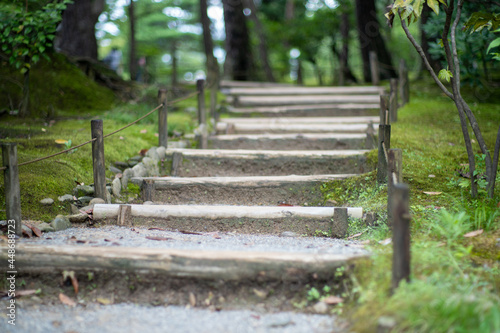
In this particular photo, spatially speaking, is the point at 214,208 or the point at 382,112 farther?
the point at 382,112

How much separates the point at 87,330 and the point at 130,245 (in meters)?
0.73

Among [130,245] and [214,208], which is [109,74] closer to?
[214,208]

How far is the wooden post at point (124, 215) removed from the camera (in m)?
3.70

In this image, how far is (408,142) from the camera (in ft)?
17.1

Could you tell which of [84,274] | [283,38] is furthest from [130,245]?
[283,38]

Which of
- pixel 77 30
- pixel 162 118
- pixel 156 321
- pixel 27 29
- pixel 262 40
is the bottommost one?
pixel 156 321

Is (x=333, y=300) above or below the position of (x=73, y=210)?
below

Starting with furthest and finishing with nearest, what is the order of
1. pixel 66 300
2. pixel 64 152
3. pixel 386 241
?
pixel 64 152 → pixel 386 241 → pixel 66 300

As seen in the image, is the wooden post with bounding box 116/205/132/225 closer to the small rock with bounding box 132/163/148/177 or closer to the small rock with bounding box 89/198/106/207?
the small rock with bounding box 89/198/106/207

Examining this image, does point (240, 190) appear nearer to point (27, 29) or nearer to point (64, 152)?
point (64, 152)

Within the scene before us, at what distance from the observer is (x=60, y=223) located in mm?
3473

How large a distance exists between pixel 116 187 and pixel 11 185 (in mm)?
1240

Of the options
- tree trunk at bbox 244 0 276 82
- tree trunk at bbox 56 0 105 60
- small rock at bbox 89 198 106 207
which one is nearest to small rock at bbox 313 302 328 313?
small rock at bbox 89 198 106 207

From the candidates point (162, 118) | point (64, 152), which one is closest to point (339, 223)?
point (162, 118)
